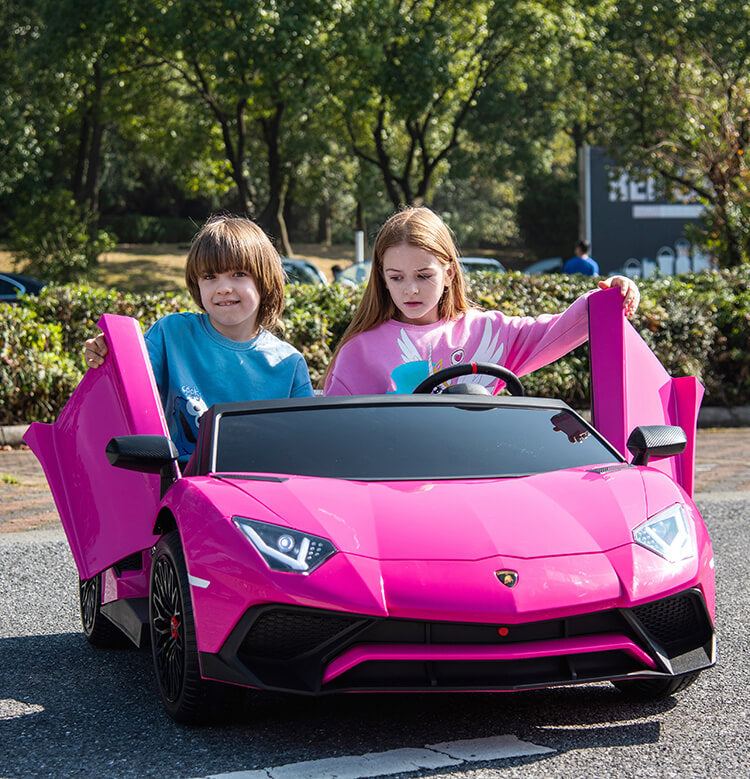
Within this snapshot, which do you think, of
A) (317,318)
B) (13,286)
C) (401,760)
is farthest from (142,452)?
(13,286)

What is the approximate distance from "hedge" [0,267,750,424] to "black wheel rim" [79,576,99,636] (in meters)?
6.41

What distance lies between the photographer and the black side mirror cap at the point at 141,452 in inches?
141

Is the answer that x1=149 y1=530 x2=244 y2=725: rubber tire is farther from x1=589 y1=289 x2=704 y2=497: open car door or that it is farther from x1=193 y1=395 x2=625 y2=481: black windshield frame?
x1=589 y1=289 x2=704 y2=497: open car door

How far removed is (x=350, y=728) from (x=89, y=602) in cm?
156

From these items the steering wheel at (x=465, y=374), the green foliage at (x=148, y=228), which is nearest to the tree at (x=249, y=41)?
the steering wheel at (x=465, y=374)

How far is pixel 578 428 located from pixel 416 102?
22.2 metres

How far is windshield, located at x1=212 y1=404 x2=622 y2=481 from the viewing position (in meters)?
3.51

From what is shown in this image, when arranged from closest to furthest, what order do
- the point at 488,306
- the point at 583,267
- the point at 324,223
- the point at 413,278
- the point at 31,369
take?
the point at 413,278, the point at 31,369, the point at 488,306, the point at 583,267, the point at 324,223

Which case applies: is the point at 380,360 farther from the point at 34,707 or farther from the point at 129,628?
the point at 34,707

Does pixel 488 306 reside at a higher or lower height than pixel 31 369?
higher

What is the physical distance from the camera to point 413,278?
464 centimetres

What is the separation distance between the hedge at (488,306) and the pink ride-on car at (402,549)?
6.91 meters

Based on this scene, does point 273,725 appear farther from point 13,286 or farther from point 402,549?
point 13,286

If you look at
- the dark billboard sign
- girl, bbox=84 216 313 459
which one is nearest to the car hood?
girl, bbox=84 216 313 459
